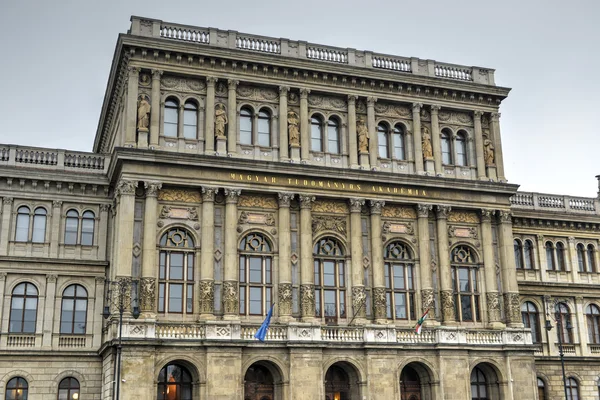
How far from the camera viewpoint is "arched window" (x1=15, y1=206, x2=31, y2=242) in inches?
1671

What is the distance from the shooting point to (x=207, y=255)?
40156mm

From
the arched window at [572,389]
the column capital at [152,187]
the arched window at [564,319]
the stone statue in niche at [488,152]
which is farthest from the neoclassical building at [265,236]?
the arched window at [572,389]

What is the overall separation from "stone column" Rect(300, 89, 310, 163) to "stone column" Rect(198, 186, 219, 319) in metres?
5.70

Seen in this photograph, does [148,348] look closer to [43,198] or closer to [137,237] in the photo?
[137,237]

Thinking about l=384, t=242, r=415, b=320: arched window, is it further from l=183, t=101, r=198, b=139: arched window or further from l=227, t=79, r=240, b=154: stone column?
l=183, t=101, r=198, b=139: arched window

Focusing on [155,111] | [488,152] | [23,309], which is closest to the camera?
[155,111]

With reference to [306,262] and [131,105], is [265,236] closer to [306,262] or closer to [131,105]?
[306,262]

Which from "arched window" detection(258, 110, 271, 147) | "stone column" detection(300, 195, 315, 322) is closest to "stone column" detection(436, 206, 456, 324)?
"stone column" detection(300, 195, 315, 322)

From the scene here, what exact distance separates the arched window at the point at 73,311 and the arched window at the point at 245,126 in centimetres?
1242

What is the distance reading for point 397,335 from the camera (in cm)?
4194

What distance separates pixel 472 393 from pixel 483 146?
15.0 m

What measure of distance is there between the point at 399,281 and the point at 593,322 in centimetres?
1743

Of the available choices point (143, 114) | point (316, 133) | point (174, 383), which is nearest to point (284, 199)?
point (316, 133)

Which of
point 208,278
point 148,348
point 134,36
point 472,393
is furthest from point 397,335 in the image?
point 134,36
